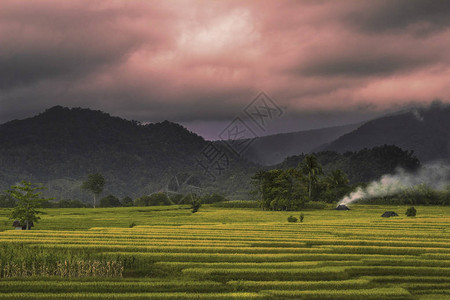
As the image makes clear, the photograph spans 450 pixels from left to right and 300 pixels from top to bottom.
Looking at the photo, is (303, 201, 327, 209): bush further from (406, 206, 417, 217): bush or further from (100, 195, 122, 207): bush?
(100, 195, 122, 207): bush

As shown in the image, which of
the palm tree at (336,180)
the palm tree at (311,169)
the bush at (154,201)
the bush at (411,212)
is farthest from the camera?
the bush at (154,201)

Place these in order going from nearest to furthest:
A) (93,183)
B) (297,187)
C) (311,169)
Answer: (297,187) < (311,169) < (93,183)

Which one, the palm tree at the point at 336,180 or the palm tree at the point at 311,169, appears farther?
the palm tree at the point at 336,180

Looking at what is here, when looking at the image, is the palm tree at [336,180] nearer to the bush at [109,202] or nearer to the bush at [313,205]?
the bush at [313,205]

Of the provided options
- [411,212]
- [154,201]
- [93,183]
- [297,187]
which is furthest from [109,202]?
[411,212]

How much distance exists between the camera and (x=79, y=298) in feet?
69.3

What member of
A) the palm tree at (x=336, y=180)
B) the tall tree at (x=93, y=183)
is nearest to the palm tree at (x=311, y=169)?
the palm tree at (x=336, y=180)

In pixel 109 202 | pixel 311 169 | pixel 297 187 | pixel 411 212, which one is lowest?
pixel 411 212

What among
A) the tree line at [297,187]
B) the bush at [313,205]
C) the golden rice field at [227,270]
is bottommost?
the bush at [313,205]

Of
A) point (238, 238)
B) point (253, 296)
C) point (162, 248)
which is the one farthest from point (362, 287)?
point (238, 238)

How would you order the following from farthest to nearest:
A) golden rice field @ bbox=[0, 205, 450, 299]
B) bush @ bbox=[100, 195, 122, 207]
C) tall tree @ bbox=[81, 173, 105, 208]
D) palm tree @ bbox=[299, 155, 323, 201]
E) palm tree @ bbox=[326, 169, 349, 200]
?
tall tree @ bbox=[81, 173, 105, 208]
bush @ bbox=[100, 195, 122, 207]
palm tree @ bbox=[326, 169, 349, 200]
palm tree @ bbox=[299, 155, 323, 201]
golden rice field @ bbox=[0, 205, 450, 299]

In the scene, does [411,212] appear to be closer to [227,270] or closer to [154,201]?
[227,270]

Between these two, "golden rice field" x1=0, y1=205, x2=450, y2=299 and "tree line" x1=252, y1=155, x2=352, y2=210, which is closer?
"golden rice field" x1=0, y1=205, x2=450, y2=299

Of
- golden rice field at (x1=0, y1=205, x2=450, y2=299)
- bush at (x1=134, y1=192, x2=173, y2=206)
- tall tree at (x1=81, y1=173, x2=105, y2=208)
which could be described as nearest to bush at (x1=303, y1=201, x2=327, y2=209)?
bush at (x1=134, y1=192, x2=173, y2=206)
